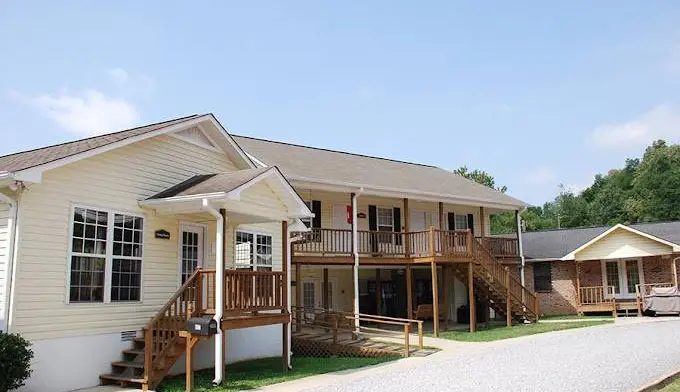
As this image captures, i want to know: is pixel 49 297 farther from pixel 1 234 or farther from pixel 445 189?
pixel 445 189

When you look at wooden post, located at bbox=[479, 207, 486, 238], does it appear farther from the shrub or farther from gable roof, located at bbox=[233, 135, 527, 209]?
the shrub

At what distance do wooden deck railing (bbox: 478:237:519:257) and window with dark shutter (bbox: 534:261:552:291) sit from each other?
12.4 ft

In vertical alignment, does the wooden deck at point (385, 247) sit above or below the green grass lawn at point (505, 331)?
above

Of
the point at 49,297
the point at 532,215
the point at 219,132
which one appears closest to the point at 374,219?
the point at 219,132

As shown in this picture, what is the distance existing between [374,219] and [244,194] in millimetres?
12375

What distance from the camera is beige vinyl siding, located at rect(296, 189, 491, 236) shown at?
22.8 meters

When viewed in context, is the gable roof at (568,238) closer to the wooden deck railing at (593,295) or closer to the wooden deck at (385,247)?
the wooden deck railing at (593,295)

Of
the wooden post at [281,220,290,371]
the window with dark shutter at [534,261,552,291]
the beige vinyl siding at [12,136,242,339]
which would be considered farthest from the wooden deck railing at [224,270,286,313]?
the window with dark shutter at [534,261,552,291]

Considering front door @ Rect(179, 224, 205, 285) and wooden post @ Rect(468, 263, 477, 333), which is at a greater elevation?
front door @ Rect(179, 224, 205, 285)

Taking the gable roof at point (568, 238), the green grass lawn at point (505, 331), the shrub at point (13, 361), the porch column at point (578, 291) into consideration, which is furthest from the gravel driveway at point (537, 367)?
the gable roof at point (568, 238)

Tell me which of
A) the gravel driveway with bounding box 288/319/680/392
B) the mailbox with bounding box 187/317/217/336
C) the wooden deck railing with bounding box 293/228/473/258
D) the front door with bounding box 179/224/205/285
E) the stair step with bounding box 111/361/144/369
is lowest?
the gravel driveway with bounding box 288/319/680/392

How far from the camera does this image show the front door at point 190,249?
13.8 meters

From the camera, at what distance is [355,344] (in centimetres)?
1720

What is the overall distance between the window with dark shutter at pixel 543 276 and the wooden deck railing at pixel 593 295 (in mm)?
1849
